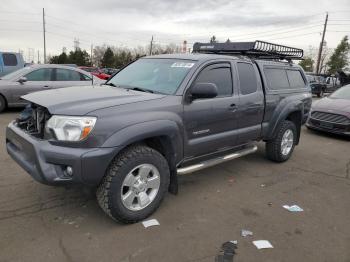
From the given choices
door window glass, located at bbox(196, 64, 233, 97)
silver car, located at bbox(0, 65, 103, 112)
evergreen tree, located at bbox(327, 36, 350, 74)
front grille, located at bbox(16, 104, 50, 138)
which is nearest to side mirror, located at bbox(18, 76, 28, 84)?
silver car, located at bbox(0, 65, 103, 112)

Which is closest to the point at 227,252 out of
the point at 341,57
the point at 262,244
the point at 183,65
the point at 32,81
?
the point at 262,244

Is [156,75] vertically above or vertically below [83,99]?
above

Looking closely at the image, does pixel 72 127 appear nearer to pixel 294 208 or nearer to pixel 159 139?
pixel 159 139

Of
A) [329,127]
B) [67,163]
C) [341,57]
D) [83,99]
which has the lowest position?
[329,127]

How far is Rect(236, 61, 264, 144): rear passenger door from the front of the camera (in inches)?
187

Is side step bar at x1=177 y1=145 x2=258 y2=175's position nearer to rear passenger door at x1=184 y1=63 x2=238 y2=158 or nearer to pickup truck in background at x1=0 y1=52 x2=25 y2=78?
rear passenger door at x1=184 y1=63 x2=238 y2=158

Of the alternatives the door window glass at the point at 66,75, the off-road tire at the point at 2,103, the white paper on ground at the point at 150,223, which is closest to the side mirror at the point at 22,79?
the off-road tire at the point at 2,103

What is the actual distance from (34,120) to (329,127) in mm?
7596

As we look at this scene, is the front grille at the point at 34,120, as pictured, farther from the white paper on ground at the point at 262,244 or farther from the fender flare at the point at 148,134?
the white paper on ground at the point at 262,244

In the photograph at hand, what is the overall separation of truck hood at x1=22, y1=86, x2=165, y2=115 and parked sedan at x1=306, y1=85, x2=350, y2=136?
21.2ft

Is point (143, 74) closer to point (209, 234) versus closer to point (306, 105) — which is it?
point (209, 234)

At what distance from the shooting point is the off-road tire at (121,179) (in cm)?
324

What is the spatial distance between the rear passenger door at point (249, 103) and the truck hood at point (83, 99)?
152 cm

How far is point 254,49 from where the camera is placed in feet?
17.7
